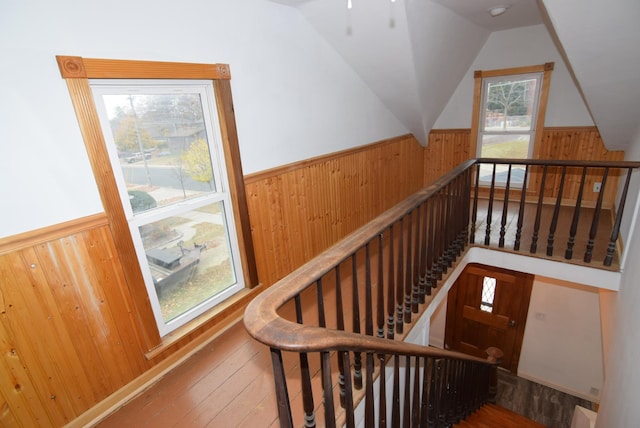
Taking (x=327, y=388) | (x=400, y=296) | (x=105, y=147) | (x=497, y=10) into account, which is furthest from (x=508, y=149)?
(x=105, y=147)

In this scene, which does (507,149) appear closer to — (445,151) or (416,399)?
(445,151)

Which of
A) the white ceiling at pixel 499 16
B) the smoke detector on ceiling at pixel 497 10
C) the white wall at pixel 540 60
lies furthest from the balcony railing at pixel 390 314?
the smoke detector on ceiling at pixel 497 10

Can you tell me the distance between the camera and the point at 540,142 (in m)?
4.31

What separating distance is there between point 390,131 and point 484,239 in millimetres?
1794

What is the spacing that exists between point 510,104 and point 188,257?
458 cm

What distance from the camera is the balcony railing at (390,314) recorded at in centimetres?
94

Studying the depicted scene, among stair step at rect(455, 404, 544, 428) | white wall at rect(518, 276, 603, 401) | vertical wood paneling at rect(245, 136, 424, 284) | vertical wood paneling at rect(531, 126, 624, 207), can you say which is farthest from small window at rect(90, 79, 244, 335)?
white wall at rect(518, 276, 603, 401)

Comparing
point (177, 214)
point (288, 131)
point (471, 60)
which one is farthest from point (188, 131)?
point (471, 60)

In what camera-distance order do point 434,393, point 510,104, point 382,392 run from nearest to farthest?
point 382,392 → point 434,393 → point 510,104

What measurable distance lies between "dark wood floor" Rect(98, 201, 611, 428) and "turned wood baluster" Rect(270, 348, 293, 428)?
2.70 feet

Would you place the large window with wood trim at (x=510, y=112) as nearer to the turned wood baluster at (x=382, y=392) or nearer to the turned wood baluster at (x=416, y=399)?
the turned wood baluster at (x=416, y=399)

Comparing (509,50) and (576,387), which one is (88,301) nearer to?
(509,50)

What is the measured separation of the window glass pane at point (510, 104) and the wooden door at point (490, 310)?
2.10m

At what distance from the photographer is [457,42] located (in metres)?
3.54
